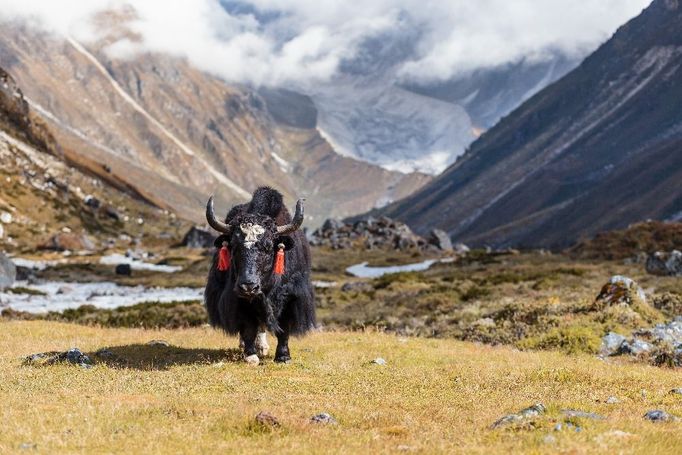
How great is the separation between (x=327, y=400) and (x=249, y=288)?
3.73 metres

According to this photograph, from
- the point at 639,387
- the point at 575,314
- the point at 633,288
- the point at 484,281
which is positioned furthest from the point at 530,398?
the point at 484,281

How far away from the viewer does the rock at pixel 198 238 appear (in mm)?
125125

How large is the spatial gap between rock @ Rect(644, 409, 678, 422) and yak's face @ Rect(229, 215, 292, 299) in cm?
793

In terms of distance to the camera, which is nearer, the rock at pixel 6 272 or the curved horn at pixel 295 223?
the curved horn at pixel 295 223

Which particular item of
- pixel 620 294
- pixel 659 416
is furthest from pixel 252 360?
pixel 620 294

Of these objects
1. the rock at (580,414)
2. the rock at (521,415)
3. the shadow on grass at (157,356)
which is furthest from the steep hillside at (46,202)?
the rock at (580,414)

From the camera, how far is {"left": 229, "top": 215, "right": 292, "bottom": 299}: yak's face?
15461 mm

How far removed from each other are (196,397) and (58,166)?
17712 centimetres

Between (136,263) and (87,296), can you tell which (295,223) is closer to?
(87,296)

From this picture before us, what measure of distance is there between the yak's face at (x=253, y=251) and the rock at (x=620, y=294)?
15.1 m

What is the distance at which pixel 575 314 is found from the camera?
26094 mm

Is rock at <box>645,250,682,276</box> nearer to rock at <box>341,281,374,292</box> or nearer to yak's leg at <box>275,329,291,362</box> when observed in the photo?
rock at <box>341,281,374,292</box>

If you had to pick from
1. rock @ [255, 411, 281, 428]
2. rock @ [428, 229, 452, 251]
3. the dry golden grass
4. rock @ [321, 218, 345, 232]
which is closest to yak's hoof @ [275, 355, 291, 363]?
the dry golden grass

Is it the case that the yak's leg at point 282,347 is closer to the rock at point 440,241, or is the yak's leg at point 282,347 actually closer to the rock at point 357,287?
the rock at point 357,287
